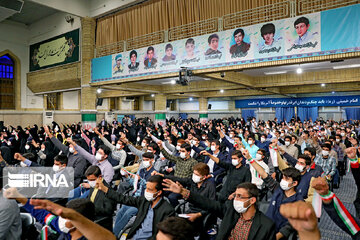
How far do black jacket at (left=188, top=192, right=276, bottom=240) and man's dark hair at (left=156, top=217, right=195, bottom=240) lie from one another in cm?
83

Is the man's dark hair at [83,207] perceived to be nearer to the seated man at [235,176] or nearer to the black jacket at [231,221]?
the black jacket at [231,221]

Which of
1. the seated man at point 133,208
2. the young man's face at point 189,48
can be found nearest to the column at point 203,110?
the young man's face at point 189,48

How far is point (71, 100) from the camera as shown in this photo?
61.8 ft

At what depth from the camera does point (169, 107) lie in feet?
87.0

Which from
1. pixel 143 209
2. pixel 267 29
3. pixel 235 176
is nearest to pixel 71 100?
pixel 267 29

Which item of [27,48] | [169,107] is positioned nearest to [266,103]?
[169,107]

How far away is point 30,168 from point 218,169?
3480 millimetres

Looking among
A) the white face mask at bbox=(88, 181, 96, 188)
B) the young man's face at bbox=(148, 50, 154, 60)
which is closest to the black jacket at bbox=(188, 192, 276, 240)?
the white face mask at bbox=(88, 181, 96, 188)

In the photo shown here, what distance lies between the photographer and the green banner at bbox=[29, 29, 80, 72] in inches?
504

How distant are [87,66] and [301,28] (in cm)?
979

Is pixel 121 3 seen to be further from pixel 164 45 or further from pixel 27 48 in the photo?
pixel 27 48

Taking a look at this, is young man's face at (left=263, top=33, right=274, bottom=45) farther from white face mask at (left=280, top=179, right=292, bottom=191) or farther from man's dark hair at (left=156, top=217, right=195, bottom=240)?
man's dark hair at (left=156, top=217, right=195, bottom=240)

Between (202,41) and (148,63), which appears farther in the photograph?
(148,63)

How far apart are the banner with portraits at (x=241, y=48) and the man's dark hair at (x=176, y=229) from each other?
21.6 feet
